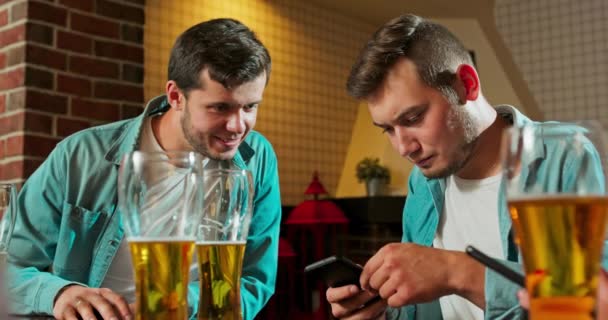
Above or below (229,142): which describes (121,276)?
below

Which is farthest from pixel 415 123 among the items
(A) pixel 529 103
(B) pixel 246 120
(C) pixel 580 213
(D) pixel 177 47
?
(A) pixel 529 103

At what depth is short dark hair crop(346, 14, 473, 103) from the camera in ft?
4.10

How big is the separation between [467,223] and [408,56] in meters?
0.41

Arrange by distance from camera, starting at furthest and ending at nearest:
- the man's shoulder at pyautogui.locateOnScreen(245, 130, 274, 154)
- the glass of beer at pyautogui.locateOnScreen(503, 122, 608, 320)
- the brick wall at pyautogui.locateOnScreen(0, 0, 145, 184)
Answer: the brick wall at pyautogui.locateOnScreen(0, 0, 145, 184)
the man's shoulder at pyautogui.locateOnScreen(245, 130, 274, 154)
the glass of beer at pyautogui.locateOnScreen(503, 122, 608, 320)

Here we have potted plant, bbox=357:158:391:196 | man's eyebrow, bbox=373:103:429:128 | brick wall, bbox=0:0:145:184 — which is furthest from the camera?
potted plant, bbox=357:158:391:196

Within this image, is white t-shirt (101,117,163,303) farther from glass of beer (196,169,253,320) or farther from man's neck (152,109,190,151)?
glass of beer (196,169,253,320)

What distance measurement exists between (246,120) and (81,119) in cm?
130

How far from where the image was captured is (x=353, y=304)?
3.27 ft

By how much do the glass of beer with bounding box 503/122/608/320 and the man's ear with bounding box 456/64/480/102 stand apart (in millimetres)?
835

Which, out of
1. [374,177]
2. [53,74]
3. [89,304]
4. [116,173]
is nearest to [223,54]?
[116,173]

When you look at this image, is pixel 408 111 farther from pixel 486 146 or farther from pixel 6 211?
pixel 6 211

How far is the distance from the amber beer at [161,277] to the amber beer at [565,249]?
0.35 m

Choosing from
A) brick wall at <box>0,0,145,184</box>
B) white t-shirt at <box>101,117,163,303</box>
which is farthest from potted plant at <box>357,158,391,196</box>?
white t-shirt at <box>101,117,163,303</box>

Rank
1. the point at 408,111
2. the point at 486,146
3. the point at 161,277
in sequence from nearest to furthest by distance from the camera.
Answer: the point at 161,277 < the point at 408,111 < the point at 486,146
